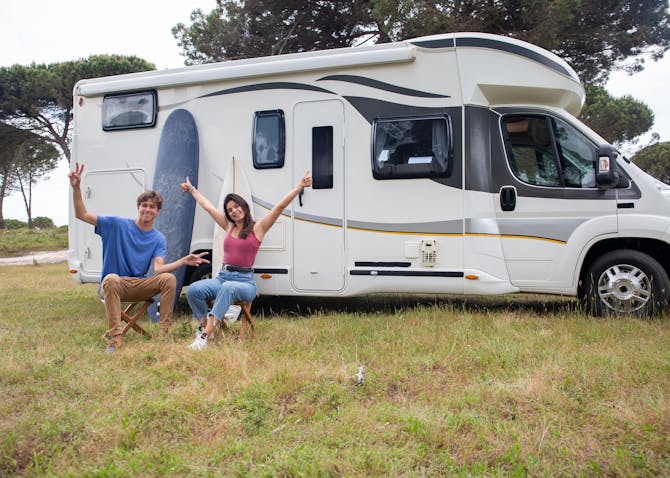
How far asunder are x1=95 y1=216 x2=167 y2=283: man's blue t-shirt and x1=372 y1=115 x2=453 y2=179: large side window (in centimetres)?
238

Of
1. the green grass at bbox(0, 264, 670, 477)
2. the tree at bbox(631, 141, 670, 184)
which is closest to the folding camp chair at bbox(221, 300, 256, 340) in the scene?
the green grass at bbox(0, 264, 670, 477)

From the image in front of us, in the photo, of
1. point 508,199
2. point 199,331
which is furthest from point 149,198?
point 508,199

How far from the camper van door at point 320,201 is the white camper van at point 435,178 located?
0.04 ft

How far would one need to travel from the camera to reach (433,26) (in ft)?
39.4

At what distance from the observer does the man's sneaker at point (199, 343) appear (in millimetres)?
4832

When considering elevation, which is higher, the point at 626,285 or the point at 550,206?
the point at 550,206

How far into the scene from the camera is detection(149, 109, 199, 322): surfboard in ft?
21.5

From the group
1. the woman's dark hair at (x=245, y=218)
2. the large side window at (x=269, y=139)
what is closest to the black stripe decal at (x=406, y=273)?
the woman's dark hair at (x=245, y=218)

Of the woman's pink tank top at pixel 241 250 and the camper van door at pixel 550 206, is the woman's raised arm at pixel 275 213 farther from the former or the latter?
the camper van door at pixel 550 206

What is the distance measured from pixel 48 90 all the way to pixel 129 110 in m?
17.5

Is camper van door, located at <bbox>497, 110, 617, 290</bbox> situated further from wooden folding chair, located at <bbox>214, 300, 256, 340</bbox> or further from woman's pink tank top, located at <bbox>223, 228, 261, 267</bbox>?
wooden folding chair, located at <bbox>214, 300, 256, 340</bbox>

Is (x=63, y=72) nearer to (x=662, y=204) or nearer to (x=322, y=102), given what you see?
(x=322, y=102)

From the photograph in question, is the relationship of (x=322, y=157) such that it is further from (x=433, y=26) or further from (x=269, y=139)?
(x=433, y=26)

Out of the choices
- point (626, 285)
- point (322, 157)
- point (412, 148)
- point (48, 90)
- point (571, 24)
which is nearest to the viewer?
point (626, 285)
